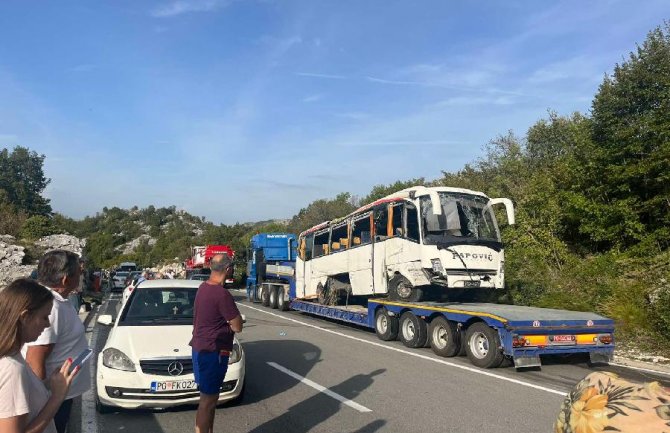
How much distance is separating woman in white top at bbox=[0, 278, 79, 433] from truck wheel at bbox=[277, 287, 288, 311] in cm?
1926

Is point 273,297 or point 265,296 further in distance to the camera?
point 265,296

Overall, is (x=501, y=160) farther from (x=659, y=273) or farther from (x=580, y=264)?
(x=659, y=273)

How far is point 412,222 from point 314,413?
6.25m

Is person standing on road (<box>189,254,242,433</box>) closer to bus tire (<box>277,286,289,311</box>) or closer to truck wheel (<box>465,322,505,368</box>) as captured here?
truck wheel (<box>465,322,505,368</box>)

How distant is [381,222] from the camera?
43.9ft

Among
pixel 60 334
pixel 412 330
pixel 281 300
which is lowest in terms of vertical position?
pixel 412 330

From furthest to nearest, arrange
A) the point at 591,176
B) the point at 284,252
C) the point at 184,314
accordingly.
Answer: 1. the point at 284,252
2. the point at 591,176
3. the point at 184,314

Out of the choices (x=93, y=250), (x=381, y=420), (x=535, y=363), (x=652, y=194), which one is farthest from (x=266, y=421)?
(x=93, y=250)

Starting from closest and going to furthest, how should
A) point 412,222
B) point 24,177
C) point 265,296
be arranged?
1. point 412,222
2. point 265,296
3. point 24,177

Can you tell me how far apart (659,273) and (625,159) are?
6.45m

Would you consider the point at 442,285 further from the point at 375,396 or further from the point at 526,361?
the point at 375,396

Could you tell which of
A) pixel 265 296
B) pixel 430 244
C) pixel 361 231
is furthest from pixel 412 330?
pixel 265 296

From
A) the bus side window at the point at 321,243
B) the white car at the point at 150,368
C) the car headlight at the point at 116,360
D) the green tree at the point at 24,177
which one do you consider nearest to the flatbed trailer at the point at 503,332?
the white car at the point at 150,368

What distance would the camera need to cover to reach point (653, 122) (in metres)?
18.1
